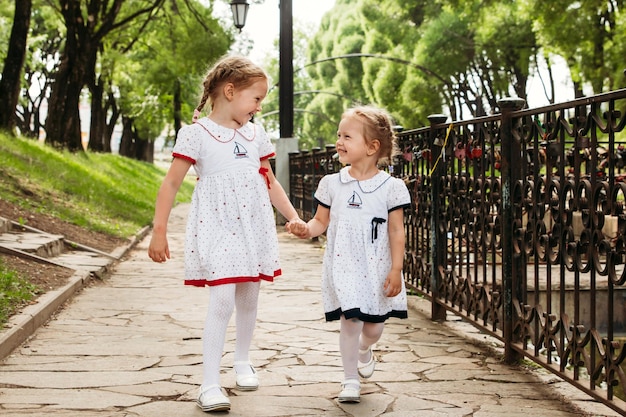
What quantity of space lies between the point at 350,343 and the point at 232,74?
4.62 feet

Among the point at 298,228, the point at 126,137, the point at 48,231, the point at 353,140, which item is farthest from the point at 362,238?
the point at 126,137

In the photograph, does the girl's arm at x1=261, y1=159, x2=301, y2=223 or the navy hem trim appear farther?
the girl's arm at x1=261, y1=159, x2=301, y2=223

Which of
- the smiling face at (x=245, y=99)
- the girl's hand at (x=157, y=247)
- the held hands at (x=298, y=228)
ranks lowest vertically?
the girl's hand at (x=157, y=247)

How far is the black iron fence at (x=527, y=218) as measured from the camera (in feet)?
14.1

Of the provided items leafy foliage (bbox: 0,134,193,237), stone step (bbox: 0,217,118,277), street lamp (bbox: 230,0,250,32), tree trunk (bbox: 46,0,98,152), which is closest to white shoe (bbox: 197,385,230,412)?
stone step (bbox: 0,217,118,277)

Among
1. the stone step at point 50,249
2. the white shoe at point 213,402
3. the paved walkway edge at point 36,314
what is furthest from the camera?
the stone step at point 50,249

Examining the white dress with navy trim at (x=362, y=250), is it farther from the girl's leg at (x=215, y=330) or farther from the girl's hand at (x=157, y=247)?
the girl's hand at (x=157, y=247)

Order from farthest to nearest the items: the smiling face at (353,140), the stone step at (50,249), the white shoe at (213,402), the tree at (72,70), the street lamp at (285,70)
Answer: the tree at (72,70), the street lamp at (285,70), the stone step at (50,249), the smiling face at (353,140), the white shoe at (213,402)

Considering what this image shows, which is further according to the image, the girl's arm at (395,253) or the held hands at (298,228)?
the held hands at (298,228)

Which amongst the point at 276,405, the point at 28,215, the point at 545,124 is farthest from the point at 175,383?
the point at 28,215

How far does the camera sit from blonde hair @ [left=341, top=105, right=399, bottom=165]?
15.5 feet

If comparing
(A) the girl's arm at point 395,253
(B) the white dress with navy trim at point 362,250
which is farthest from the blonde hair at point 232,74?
(A) the girl's arm at point 395,253

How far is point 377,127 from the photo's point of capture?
473 cm

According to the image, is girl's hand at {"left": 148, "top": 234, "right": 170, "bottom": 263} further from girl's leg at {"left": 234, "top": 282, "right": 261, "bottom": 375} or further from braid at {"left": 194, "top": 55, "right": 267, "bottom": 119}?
braid at {"left": 194, "top": 55, "right": 267, "bottom": 119}
